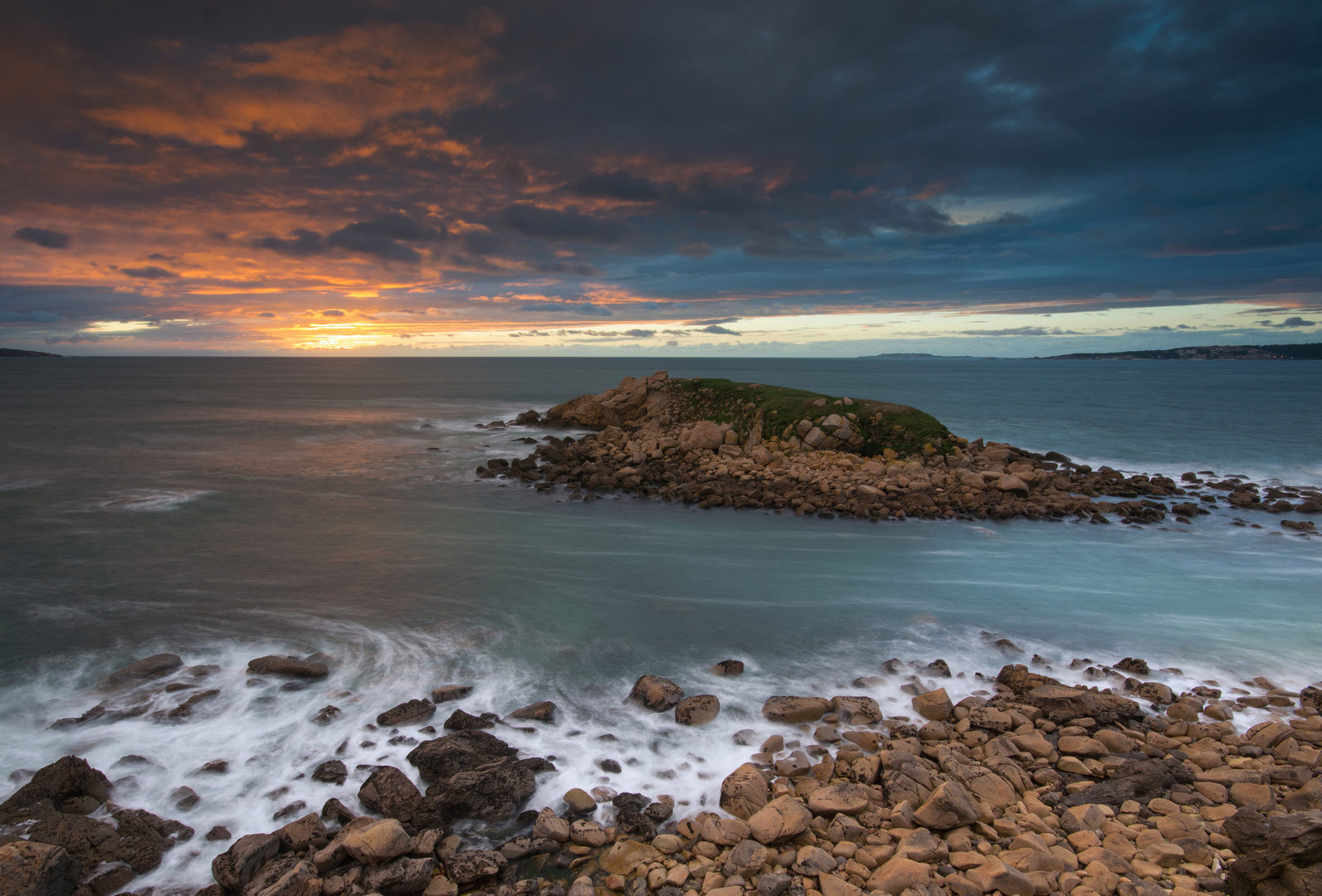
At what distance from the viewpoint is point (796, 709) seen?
9.36 meters

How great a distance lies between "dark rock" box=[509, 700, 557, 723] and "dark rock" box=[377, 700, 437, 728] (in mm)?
1230

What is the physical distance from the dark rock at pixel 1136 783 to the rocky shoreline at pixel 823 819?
0.08 ft

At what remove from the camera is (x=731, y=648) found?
12.1 metres

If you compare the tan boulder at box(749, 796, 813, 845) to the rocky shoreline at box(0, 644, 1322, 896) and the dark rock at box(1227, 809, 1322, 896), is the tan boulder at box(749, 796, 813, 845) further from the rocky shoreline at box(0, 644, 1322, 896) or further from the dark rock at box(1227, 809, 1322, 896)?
the dark rock at box(1227, 809, 1322, 896)

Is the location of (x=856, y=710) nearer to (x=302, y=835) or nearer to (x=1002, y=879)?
(x=1002, y=879)

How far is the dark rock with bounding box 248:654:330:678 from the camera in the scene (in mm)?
10938

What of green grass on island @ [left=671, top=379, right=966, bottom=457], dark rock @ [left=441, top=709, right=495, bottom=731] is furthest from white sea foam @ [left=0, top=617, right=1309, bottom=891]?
green grass on island @ [left=671, top=379, right=966, bottom=457]

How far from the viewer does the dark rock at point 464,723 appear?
9.17 metres

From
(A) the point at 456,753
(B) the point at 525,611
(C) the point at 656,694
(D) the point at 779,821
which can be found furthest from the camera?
(B) the point at 525,611

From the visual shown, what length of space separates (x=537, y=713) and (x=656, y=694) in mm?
1784

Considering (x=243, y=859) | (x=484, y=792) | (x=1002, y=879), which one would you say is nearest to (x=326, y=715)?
(x=243, y=859)

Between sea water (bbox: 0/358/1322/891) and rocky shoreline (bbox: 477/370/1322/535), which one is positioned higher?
rocky shoreline (bbox: 477/370/1322/535)

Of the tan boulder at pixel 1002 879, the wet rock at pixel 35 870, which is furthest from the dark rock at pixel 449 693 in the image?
the tan boulder at pixel 1002 879

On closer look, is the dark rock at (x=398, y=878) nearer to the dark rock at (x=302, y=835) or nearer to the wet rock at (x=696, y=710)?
the dark rock at (x=302, y=835)
